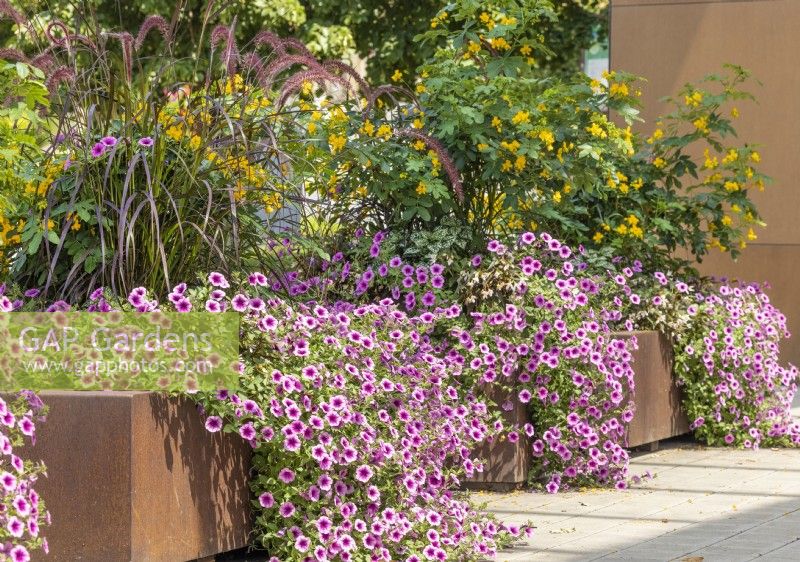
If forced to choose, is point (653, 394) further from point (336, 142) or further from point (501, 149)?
point (336, 142)

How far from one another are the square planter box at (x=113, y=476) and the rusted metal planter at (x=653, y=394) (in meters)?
2.85

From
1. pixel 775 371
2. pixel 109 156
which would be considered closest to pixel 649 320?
pixel 775 371

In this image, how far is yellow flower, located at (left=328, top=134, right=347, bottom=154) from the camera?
18.7 feet

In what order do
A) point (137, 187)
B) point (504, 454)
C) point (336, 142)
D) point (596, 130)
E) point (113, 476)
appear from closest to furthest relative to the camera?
point (113, 476) → point (137, 187) → point (504, 454) → point (336, 142) → point (596, 130)

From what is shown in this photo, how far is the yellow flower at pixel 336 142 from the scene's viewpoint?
571 centimetres

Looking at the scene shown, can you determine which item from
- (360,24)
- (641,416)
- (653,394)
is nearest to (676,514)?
(641,416)

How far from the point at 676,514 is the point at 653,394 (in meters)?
1.46

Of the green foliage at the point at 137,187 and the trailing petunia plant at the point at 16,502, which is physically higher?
the green foliage at the point at 137,187

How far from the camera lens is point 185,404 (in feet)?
13.0

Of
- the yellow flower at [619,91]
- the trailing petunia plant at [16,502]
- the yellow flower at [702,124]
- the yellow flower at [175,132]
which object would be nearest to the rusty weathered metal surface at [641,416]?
the yellow flower at [619,91]

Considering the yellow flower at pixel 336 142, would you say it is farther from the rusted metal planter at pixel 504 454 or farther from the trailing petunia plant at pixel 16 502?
the trailing petunia plant at pixel 16 502

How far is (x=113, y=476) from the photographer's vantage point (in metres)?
3.74

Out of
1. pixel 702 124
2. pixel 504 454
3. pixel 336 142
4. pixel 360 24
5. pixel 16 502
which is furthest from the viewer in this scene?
pixel 360 24

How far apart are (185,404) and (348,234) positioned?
2.25 m
